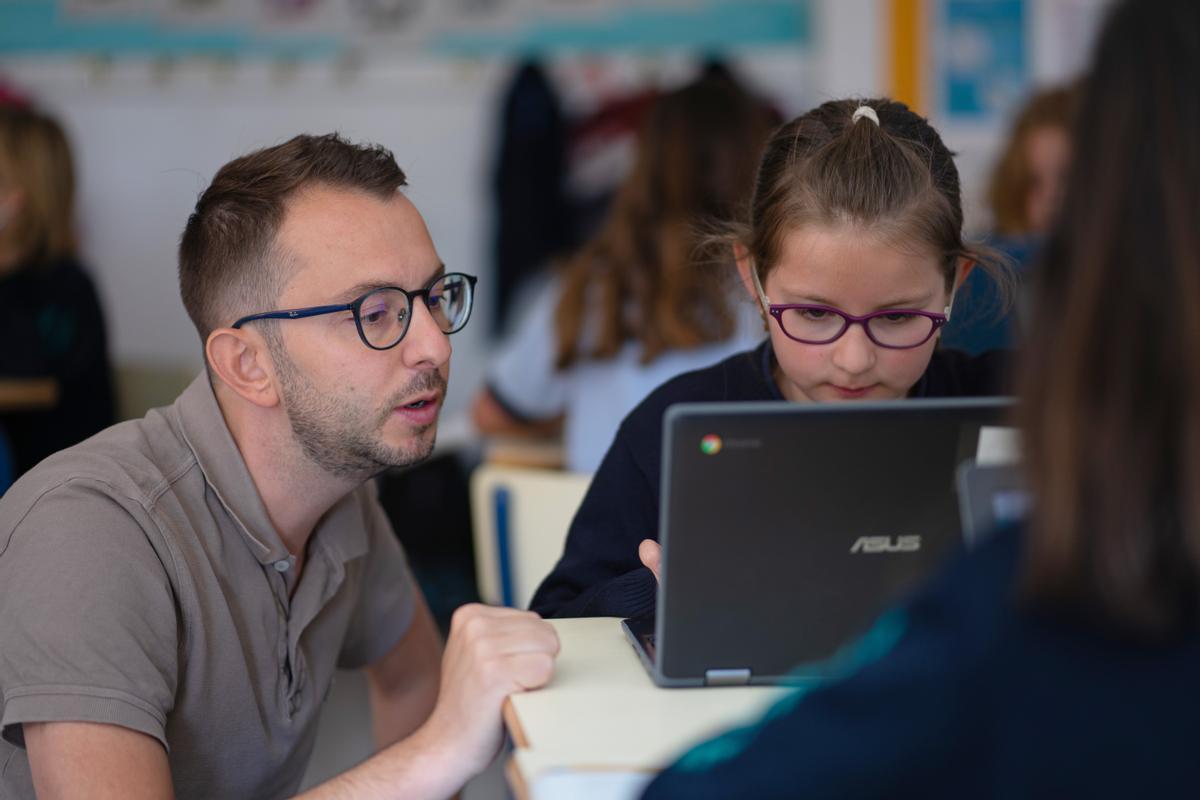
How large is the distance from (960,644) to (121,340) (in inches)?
188

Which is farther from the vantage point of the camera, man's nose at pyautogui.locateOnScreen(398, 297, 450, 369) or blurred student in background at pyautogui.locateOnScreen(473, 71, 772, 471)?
blurred student in background at pyautogui.locateOnScreen(473, 71, 772, 471)

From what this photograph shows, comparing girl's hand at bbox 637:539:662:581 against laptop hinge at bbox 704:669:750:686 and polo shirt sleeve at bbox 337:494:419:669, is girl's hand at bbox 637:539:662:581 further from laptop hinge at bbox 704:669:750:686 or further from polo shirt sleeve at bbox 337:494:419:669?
polo shirt sleeve at bbox 337:494:419:669

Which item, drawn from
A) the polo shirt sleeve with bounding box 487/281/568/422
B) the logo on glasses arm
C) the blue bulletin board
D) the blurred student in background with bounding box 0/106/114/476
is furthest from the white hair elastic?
the blue bulletin board

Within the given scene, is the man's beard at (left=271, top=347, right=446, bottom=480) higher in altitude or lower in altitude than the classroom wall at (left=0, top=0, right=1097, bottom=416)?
lower

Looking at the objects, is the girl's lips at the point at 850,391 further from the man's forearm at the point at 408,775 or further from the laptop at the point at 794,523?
the man's forearm at the point at 408,775

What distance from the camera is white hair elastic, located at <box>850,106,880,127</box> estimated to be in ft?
5.30

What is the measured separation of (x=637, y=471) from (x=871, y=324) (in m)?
0.31

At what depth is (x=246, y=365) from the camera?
5.22 feet

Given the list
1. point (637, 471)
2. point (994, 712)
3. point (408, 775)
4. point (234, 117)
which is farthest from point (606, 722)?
point (234, 117)

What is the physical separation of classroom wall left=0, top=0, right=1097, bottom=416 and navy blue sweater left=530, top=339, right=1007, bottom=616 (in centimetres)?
Answer: 337

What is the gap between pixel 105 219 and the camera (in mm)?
5016

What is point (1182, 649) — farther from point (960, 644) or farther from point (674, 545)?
point (674, 545)

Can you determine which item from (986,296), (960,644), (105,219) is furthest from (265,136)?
(960,644)

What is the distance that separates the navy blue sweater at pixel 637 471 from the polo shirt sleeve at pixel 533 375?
53.0 inches
